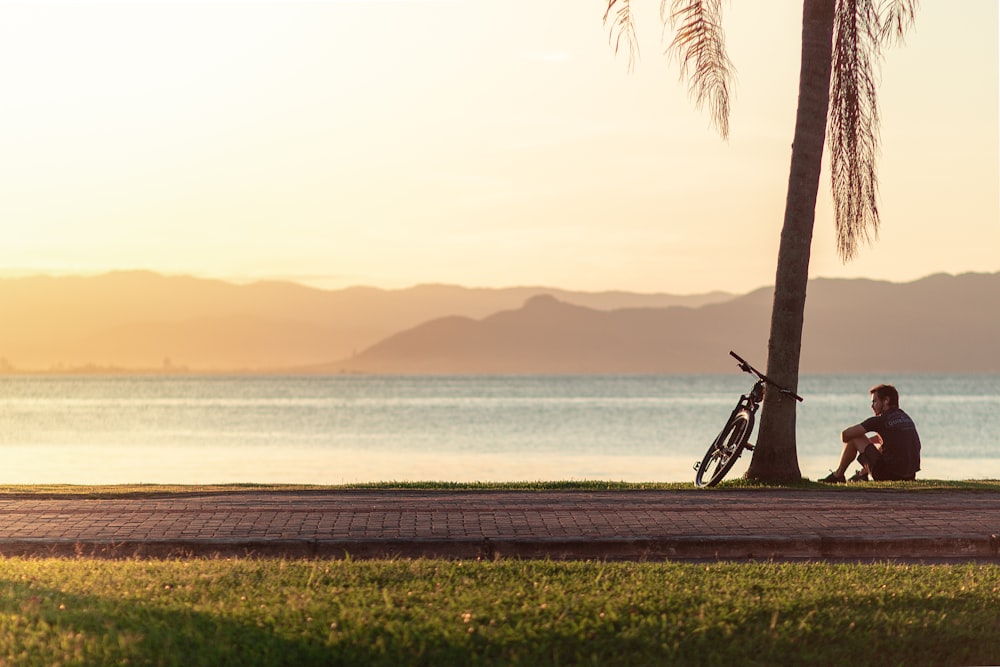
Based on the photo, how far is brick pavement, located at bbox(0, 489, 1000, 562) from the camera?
10.7m

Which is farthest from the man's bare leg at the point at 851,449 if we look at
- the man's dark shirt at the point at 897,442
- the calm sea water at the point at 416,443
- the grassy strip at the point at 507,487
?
the calm sea water at the point at 416,443

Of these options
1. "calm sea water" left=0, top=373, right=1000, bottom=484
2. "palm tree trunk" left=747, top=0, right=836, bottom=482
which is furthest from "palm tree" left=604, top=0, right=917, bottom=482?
"calm sea water" left=0, top=373, right=1000, bottom=484

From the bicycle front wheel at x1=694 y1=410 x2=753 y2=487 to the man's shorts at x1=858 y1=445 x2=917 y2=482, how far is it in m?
1.85

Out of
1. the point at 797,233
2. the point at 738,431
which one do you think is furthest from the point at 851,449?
the point at 797,233

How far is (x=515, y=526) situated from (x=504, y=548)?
875 mm

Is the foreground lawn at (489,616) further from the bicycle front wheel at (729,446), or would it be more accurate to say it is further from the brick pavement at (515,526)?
the bicycle front wheel at (729,446)

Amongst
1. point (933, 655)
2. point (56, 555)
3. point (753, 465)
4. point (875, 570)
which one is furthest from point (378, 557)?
point (753, 465)

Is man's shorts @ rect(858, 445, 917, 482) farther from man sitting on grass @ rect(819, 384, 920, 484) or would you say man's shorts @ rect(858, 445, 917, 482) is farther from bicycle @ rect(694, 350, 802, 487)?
bicycle @ rect(694, 350, 802, 487)

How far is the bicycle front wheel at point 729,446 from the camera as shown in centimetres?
1630

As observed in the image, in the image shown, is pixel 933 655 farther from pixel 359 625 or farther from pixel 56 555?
pixel 56 555

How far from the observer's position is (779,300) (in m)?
16.5

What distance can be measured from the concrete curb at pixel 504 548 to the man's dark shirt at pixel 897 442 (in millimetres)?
5909

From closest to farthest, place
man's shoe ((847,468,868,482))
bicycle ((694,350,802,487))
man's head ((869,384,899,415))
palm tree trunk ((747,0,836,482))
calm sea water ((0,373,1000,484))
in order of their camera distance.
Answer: bicycle ((694,350,802,487)), palm tree trunk ((747,0,836,482)), man's head ((869,384,899,415)), man's shoe ((847,468,868,482)), calm sea water ((0,373,1000,484))

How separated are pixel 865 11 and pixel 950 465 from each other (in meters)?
24.2
